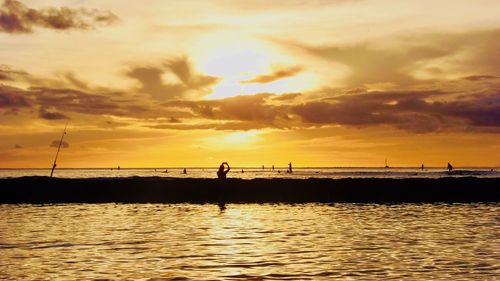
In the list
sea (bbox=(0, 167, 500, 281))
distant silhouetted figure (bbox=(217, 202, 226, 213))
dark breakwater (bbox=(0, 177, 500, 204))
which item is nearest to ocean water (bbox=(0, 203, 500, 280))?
sea (bbox=(0, 167, 500, 281))

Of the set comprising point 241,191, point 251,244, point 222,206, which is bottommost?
point 251,244

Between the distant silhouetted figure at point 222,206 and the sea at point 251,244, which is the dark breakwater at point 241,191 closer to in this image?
the distant silhouetted figure at point 222,206

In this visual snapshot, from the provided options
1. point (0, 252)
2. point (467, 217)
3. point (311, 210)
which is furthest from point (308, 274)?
point (311, 210)

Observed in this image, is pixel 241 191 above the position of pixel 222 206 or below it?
above

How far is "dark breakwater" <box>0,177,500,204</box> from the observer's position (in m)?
58.8

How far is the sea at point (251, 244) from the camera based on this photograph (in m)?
22.0

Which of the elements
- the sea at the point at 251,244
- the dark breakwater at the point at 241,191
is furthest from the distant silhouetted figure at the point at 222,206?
the dark breakwater at the point at 241,191

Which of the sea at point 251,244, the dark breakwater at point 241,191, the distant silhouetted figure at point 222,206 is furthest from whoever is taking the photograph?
the dark breakwater at point 241,191

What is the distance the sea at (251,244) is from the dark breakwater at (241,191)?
10.4 meters

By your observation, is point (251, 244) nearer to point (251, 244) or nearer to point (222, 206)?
point (251, 244)

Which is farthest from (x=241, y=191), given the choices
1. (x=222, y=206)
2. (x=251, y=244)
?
(x=251, y=244)

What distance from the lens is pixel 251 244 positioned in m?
29.2

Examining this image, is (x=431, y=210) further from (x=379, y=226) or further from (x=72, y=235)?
(x=72, y=235)

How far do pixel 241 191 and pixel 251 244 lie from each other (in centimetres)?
3204
